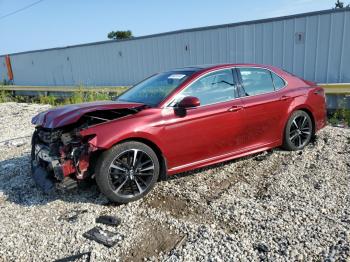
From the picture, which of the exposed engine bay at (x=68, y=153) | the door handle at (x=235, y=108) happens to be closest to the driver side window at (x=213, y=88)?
the door handle at (x=235, y=108)

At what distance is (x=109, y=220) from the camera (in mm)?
3750

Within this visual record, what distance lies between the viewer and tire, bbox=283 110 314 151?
5.48m

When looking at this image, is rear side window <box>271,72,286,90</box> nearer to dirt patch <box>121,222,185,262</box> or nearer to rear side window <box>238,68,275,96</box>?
rear side window <box>238,68,275,96</box>

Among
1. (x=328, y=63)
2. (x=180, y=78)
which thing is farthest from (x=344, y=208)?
(x=328, y=63)

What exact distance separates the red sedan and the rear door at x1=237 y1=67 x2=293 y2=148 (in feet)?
0.05

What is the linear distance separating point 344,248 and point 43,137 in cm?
373

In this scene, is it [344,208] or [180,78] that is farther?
[180,78]

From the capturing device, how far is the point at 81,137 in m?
3.92

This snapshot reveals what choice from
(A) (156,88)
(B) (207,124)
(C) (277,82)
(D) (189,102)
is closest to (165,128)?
(D) (189,102)

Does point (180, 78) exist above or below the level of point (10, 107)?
above

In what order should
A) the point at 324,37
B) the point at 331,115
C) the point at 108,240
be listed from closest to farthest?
the point at 108,240 < the point at 331,115 < the point at 324,37

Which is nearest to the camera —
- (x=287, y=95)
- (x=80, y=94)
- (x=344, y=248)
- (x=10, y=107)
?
(x=344, y=248)

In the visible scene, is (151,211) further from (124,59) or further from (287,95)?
(124,59)

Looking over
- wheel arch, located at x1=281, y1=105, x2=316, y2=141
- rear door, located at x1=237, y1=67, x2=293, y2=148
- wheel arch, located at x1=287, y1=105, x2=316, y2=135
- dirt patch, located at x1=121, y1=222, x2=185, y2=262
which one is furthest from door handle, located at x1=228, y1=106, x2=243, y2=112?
dirt patch, located at x1=121, y1=222, x2=185, y2=262
